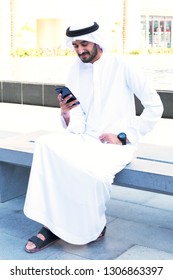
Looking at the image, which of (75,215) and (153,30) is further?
(153,30)

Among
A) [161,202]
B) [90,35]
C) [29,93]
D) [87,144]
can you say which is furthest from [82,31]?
[29,93]

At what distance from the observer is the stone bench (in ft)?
12.1

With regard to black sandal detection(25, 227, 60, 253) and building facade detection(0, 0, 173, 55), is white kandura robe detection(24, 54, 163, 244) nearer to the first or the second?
black sandal detection(25, 227, 60, 253)

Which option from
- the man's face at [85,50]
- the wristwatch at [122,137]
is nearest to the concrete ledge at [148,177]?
the wristwatch at [122,137]

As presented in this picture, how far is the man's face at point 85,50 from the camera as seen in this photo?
3850 millimetres

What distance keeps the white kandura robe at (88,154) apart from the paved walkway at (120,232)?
15 cm

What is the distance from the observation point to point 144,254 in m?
3.71

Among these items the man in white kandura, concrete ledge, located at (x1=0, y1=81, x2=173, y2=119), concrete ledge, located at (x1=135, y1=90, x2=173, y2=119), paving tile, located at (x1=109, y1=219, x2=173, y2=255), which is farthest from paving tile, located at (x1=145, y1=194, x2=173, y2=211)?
concrete ledge, located at (x1=0, y1=81, x2=173, y2=119)

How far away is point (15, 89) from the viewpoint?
1146cm

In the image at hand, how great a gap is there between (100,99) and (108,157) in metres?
0.45
